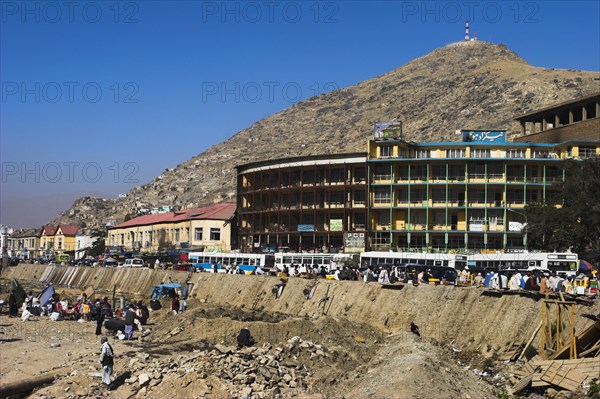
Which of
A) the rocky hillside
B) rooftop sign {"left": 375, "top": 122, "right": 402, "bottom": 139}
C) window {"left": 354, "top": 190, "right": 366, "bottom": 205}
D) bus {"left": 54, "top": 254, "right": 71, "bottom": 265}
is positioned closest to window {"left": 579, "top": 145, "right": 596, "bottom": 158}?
rooftop sign {"left": 375, "top": 122, "right": 402, "bottom": 139}

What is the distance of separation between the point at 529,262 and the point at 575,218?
20.7 ft

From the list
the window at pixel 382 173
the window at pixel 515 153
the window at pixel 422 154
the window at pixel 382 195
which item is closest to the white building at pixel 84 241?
the window at pixel 382 195

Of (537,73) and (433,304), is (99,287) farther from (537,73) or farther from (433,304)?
Answer: (537,73)

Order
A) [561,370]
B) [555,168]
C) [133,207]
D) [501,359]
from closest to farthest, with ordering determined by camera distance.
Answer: [561,370] → [501,359] → [555,168] → [133,207]

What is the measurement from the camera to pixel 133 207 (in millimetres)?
180250

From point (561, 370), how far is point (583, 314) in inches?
146

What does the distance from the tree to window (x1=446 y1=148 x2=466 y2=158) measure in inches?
799

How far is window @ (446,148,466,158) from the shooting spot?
79.3 metres

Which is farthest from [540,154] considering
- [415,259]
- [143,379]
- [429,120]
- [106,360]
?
[429,120]

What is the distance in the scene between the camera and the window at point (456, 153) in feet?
260

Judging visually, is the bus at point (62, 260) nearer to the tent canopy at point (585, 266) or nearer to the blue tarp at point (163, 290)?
Result: the blue tarp at point (163, 290)

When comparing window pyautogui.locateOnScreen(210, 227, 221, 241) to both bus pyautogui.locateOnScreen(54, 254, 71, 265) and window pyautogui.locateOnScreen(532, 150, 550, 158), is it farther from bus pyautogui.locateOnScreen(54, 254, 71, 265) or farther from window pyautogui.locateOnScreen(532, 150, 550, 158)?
window pyautogui.locateOnScreen(532, 150, 550, 158)

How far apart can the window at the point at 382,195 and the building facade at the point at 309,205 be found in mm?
1340

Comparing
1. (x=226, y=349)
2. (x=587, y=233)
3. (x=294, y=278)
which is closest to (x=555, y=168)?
(x=587, y=233)
